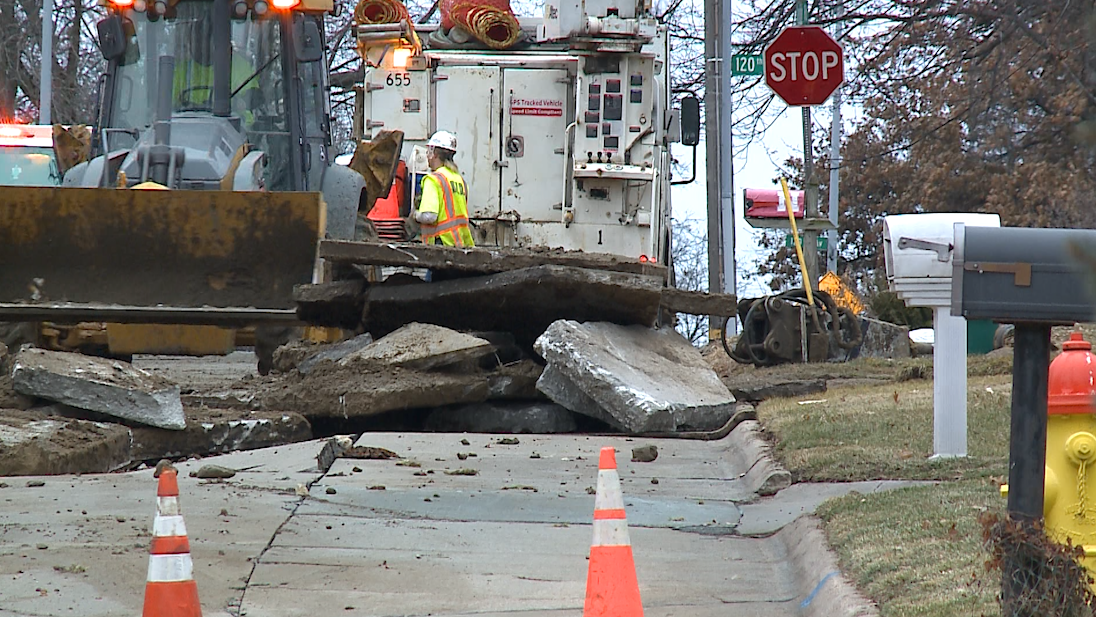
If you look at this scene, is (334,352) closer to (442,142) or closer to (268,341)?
(268,341)

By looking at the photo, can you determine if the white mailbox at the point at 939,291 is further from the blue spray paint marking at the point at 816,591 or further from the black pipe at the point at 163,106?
the black pipe at the point at 163,106

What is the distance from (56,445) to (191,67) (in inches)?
187

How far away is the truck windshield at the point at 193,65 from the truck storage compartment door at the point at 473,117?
3782mm

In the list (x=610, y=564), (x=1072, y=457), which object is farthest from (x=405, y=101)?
(x=1072, y=457)

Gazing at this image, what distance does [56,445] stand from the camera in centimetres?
796

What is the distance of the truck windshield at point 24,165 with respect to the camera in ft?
60.0

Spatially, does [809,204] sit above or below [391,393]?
above

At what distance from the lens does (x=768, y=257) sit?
44750 mm

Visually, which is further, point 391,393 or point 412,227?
point 412,227

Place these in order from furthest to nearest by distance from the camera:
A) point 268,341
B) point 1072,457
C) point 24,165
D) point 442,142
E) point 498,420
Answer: point 24,165 → point 442,142 → point 268,341 → point 498,420 → point 1072,457

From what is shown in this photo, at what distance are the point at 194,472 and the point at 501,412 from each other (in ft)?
11.0

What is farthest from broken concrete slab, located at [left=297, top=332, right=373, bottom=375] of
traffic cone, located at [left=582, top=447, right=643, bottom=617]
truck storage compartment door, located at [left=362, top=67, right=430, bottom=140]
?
traffic cone, located at [left=582, top=447, right=643, bottom=617]

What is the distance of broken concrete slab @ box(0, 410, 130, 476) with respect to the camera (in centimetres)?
764

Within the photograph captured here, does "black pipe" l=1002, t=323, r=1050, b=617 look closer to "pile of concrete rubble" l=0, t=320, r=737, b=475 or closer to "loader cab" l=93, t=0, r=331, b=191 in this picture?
"pile of concrete rubble" l=0, t=320, r=737, b=475
